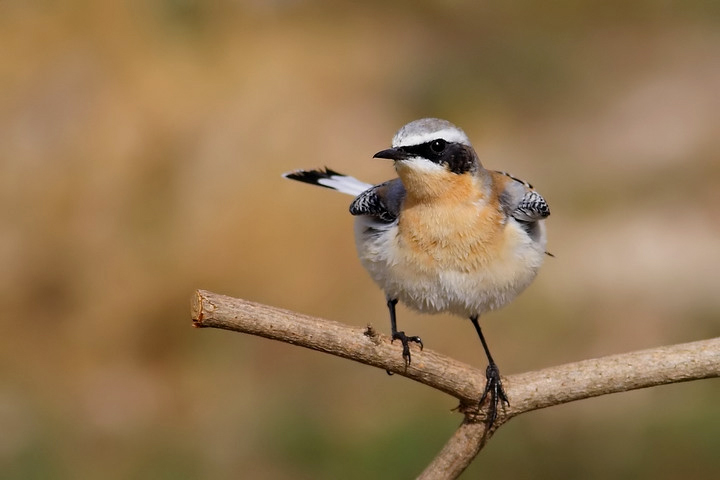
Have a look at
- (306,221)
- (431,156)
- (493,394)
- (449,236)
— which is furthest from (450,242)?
(306,221)

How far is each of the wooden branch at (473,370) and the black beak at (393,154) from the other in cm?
65

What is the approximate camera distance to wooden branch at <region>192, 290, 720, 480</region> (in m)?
3.22

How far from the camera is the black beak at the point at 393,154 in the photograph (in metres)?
3.61

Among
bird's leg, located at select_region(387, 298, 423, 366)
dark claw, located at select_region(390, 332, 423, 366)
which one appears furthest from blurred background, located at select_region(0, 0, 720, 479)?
dark claw, located at select_region(390, 332, 423, 366)

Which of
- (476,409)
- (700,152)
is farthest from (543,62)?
(476,409)

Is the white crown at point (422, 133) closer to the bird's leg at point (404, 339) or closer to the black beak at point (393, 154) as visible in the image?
the black beak at point (393, 154)

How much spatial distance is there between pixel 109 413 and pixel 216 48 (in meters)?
3.46

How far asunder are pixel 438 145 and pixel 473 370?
0.86m

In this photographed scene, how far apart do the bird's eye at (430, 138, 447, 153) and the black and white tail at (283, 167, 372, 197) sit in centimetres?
87

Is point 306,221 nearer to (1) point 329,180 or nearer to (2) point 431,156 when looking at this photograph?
(1) point 329,180

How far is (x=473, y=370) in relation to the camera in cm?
371

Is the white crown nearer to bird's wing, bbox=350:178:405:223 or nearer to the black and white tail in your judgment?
bird's wing, bbox=350:178:405:223

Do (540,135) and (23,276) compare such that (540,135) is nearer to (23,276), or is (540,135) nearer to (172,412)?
(172,412)

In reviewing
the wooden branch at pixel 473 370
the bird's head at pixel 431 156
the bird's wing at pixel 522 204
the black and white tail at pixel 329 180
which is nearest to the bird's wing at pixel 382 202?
the bird's head at pixel 431 156
